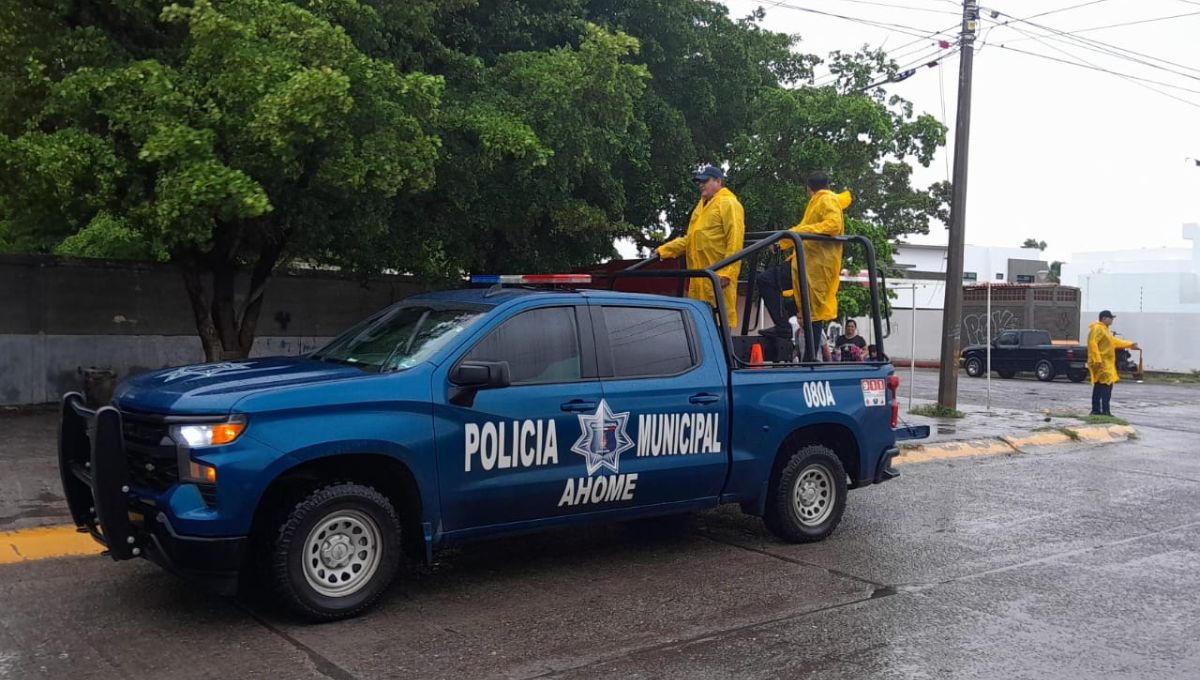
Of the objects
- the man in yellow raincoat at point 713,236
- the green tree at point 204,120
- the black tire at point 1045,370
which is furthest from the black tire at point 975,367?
the green tree at point 204,120

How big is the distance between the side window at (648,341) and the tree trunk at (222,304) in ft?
20.7

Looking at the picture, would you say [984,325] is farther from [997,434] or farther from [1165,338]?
[997,434]

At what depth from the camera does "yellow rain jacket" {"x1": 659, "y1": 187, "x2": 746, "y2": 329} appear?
873cm

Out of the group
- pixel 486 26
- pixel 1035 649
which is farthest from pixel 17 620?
pixel 486 26

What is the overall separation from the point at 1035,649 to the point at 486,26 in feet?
36.3

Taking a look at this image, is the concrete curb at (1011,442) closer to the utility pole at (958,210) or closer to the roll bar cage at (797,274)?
the utility pole at (958,210)

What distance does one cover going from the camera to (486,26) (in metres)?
13.7

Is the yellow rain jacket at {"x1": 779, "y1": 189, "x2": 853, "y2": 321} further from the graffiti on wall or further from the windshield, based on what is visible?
the graffiti on wall

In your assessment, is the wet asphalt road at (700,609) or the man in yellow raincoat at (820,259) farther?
the man in yellow raincoat at (820,259)

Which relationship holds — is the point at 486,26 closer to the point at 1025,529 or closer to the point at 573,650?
the point at 1025,529

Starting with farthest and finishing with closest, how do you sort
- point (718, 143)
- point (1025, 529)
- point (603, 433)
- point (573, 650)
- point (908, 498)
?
point (718, 143)
point (908, 498)
point (1025, 529)
point (603, 433)
point (573, 650)

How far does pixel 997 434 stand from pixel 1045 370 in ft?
57.3

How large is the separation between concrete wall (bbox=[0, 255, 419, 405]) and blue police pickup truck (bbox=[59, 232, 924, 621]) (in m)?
8.17

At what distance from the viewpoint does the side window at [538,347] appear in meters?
5.91
